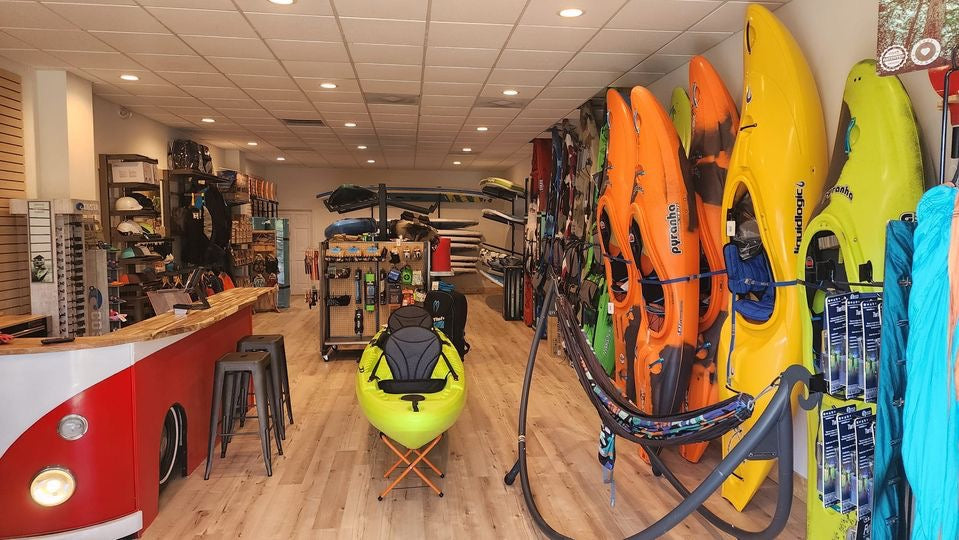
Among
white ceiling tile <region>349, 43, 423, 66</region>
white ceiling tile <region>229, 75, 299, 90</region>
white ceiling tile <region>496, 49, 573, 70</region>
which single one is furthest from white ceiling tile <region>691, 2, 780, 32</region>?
white ceiling tile <region>229, 75, 299, 90</region>

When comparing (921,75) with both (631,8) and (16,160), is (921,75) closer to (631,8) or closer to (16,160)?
(631,8)

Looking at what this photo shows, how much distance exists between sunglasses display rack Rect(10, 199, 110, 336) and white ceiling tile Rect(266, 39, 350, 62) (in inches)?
83.6

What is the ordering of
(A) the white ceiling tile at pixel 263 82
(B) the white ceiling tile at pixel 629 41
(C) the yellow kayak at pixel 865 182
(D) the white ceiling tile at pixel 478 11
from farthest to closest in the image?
(A) the white ceiling tile at pixel 263 82 → (B) the white ceiling tile at pixel 629 41 → (D) the white ceiling tile at pixel 478 11 → (C) the yellow kayak at pixel 865 182

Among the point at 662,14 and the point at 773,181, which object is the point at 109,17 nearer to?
the point at 662,14

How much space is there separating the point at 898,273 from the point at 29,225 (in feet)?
18.0

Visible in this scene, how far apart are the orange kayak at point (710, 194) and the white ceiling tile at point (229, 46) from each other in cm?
292

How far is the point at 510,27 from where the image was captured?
12.1 feet

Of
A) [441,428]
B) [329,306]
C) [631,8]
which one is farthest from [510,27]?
[329,306]

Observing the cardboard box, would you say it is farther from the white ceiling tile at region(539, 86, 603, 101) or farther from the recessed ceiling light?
the recessed ceiling light

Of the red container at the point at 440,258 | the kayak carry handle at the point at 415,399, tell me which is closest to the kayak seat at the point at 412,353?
the kayak carry handle at the point at 415,399

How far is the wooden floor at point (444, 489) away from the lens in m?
2.90

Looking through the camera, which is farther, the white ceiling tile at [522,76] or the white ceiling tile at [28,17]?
the white ceiling tile at [522,76]

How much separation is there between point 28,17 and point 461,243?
841 centimetres

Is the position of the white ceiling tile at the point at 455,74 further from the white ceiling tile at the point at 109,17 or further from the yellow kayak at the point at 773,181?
the yellow kayak at the point at 773,181
